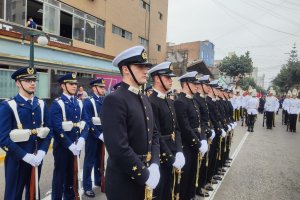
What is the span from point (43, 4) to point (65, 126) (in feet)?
39.9

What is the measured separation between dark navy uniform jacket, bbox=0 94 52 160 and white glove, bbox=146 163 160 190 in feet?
5.82

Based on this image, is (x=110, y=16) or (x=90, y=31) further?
(x=110, y=16)

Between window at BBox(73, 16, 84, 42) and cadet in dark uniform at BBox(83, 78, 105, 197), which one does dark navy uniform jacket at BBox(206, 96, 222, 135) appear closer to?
cadet in dark uniform at BBox(83, 78, 105, 197)

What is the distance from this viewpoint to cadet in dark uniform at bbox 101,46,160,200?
254 cm

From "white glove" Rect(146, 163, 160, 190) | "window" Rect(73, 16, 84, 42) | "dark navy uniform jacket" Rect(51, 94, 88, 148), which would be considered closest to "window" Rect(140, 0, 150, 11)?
"window" Rect(73, 16, 84, 42)

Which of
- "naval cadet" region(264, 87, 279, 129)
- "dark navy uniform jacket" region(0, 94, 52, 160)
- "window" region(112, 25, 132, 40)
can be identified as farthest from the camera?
"window" region(112, 25, 132, 40)

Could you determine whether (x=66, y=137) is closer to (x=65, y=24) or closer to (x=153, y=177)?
(x=153, y=177)

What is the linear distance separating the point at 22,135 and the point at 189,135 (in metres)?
2.49

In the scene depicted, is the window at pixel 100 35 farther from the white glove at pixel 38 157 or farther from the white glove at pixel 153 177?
the white glove at pixel 153 177

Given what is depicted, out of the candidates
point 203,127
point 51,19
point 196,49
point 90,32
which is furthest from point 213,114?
point 196,49

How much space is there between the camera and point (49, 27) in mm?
14969

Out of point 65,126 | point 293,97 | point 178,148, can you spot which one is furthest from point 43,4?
point 293,97

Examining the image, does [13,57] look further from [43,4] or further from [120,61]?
[120,61]

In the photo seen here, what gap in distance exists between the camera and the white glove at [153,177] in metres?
2.75
